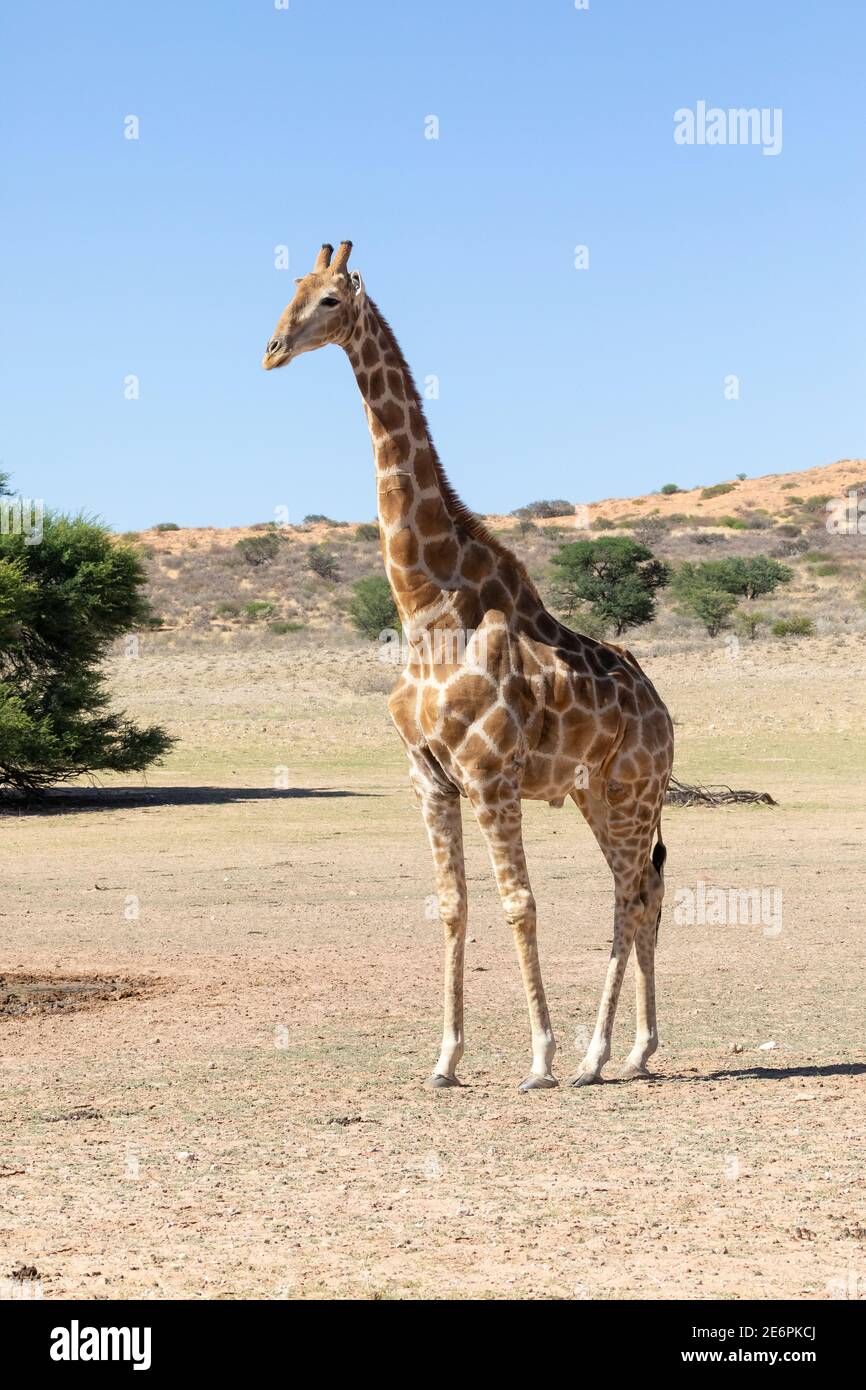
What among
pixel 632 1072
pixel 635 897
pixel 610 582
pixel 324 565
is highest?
pixel 324 565

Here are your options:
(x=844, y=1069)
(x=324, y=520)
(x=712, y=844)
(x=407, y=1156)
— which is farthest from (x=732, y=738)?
(x=324, y=520)

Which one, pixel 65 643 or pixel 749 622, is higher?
pixel 65 643

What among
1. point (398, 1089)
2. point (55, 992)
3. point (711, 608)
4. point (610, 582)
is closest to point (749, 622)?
point (711, 608)

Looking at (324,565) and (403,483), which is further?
(324,565)

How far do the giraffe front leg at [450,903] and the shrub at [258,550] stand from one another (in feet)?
248

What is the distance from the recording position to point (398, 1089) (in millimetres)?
9031

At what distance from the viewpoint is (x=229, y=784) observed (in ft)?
97.9

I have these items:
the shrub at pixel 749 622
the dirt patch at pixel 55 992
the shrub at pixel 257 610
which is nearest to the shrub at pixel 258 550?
the shrub at pixel 257 610

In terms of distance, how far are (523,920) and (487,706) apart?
1.10 m

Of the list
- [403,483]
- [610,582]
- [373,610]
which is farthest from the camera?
[610,582]

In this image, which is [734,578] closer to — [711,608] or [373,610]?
[711,608]

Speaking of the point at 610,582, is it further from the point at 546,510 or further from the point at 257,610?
the point at 546,510

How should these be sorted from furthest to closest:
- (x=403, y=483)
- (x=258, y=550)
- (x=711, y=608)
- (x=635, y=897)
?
(x=258, y=550)
(x=711, y=608)
(x=635, y=897)
(x=403, y=483)

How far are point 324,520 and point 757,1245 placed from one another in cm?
10222
